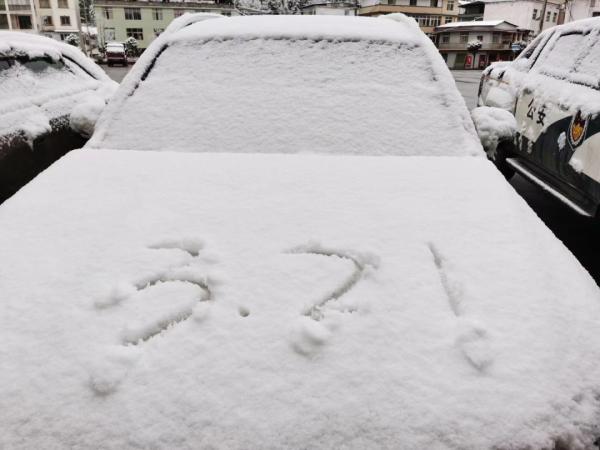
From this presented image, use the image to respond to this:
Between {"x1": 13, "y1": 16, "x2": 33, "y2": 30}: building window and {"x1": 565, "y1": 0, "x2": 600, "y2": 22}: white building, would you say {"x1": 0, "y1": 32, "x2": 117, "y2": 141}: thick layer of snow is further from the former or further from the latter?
{"x1": 565, "y1": 0, "x2": 600, "y2": 22}: white building

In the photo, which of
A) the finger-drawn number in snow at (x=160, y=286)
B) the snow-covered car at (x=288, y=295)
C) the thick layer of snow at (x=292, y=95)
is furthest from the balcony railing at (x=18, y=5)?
the finger-drawn number in snow at (x=160, y=286)

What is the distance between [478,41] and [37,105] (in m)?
50.5

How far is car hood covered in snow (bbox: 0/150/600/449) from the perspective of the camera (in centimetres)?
98

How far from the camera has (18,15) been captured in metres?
47.7

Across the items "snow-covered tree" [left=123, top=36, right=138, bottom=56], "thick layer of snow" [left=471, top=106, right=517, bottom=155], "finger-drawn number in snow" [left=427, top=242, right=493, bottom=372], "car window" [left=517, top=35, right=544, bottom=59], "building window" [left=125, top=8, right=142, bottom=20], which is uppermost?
"building window" [left=125, top=8, right=142, bottom=20]

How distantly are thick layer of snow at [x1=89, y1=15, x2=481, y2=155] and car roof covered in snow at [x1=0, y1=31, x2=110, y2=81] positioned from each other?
1.44m

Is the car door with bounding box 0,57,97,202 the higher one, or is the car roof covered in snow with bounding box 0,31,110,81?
the car roof covered in snow with bounding box 0,31,110,81

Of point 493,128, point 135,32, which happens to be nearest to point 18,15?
point 135,32

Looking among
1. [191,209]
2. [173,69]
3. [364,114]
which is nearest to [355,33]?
[364,114]

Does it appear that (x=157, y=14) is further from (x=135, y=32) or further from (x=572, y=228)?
(x=572, y=228)

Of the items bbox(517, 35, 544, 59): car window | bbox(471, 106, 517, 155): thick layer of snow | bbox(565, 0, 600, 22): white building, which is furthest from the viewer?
bbox(565, 0, 600, 22): white building

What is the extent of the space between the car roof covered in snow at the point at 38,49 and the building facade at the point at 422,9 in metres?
52.5

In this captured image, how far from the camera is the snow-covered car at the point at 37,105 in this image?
2.80 meters

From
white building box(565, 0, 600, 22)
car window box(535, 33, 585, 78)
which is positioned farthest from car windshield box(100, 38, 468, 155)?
white building box(565, 0, 600, 22)
